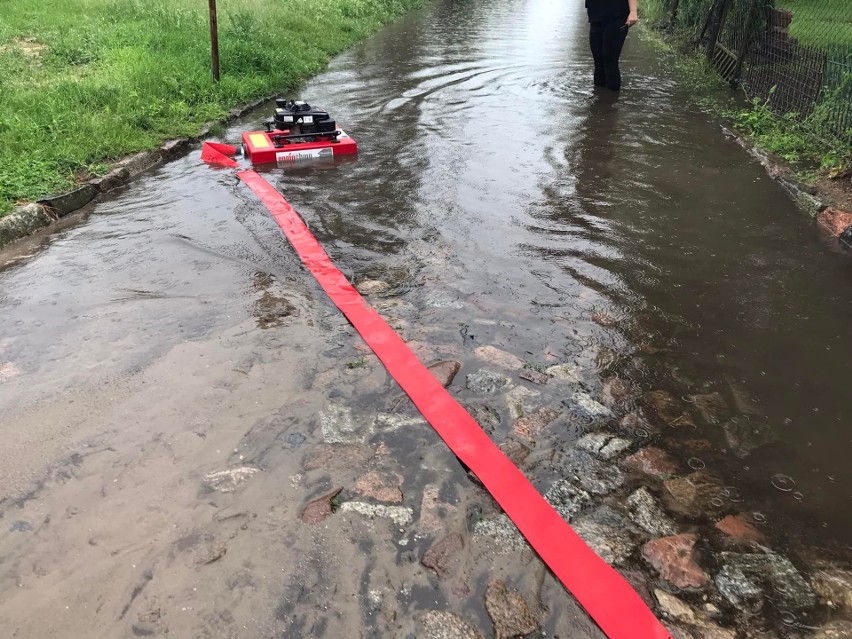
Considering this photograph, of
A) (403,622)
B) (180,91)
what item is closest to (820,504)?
(403,622)

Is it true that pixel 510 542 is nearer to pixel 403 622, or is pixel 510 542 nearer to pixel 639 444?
pixel 403 622

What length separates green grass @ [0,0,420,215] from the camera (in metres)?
5.62

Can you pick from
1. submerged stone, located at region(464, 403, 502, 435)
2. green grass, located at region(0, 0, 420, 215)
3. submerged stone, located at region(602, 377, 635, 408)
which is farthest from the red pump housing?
submerged stone, located at region(602, 377, 635, 408)

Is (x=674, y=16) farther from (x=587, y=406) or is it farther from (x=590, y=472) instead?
(x=590, y=472)

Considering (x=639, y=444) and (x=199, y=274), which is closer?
(x=639, y=444)

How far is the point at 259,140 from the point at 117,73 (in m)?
2.64

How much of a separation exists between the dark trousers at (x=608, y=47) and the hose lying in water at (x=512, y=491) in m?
7.07

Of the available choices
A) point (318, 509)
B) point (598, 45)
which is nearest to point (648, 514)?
point (318, 509)

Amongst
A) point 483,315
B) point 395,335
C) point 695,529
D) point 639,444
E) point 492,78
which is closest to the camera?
point 695,529

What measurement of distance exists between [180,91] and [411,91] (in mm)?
3498

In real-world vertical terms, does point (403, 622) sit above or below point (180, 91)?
below

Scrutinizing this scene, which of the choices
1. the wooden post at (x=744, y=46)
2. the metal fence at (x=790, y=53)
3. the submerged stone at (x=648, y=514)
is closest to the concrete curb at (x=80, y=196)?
the submerged stone at (x=648, y=514)

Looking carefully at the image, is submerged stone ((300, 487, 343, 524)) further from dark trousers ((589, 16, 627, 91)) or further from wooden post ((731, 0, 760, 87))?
wooden post ((731, 0, 760, 87))

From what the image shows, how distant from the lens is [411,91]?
9.55 m
